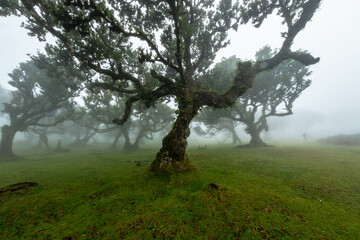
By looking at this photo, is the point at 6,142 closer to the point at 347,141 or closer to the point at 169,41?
the point at 169,41

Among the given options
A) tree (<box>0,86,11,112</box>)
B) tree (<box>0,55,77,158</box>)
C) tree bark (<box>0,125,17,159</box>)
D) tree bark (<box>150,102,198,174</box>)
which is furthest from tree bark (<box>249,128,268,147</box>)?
tree (<box>0,86,11,112</box>)

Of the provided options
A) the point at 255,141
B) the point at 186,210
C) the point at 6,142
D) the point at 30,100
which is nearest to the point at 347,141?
the point at 255,141

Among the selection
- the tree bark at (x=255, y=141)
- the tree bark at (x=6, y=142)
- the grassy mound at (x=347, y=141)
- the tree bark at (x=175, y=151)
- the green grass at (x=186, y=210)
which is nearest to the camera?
the green grass at (x=186, y=210)

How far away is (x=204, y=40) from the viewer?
1073 centimetres

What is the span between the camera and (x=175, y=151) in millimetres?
6926

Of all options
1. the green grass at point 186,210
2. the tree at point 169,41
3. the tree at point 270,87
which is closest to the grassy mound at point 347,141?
the tree at point 270,87

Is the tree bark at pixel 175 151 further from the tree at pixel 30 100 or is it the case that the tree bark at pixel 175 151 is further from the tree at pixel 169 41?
the tree at pixel 30 100

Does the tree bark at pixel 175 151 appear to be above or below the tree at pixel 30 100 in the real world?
below

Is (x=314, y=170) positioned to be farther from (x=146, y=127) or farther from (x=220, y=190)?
(x=146, y=127)

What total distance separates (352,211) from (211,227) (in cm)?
415

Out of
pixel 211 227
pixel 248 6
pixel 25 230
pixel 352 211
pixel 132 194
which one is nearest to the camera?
pixel 211 227

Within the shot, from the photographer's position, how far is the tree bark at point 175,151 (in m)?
6.50

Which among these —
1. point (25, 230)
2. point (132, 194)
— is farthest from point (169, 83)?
point (25, 230)

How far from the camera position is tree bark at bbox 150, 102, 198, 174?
21.3ft
